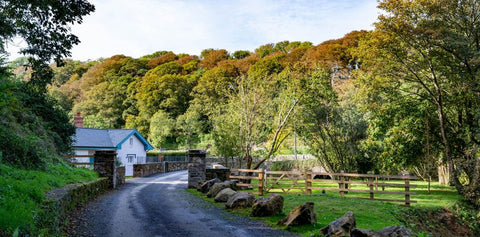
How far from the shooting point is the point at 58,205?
25.8 feet

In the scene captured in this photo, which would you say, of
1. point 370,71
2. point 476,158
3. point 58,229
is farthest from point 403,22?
point 58,229

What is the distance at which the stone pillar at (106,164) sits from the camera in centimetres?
1772

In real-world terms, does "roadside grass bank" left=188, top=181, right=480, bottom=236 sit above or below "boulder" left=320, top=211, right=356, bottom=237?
below

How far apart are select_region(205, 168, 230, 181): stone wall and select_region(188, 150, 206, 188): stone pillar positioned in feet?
1.93

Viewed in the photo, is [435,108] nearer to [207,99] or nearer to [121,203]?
[121,203]

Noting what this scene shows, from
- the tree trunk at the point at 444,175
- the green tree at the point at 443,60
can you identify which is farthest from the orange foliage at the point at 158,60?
the green tree at the point at 443,60

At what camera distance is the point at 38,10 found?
8.35 meters

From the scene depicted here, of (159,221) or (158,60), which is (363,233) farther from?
(158,60)

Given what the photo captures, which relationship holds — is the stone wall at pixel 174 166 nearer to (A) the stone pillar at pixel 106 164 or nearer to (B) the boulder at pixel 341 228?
(A) the stone pillar at pixel 106 164

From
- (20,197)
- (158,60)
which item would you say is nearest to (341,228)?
(20,197)

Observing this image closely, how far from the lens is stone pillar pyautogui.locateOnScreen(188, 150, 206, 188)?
18.5 metres

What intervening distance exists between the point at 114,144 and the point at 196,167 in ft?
55.6

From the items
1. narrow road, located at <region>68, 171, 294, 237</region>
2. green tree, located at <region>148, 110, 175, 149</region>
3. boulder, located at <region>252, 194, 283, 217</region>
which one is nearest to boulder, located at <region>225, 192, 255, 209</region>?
narrow road, located at <region>68, 171, 294, 237</region>

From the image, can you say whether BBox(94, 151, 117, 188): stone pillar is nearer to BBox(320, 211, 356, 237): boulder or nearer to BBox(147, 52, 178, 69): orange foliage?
BBox(320, 211, 356, 237): boulder
